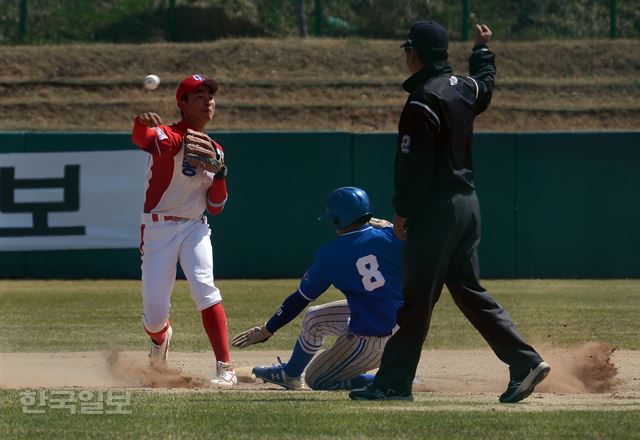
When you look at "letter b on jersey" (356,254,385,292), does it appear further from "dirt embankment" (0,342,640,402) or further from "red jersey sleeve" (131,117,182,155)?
"red jersey sleeve" (131,117,182,155)

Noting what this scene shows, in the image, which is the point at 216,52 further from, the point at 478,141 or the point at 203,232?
the point at 203,232

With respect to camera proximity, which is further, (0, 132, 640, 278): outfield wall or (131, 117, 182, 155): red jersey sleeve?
(0, 132, 640, 278): outfield wall

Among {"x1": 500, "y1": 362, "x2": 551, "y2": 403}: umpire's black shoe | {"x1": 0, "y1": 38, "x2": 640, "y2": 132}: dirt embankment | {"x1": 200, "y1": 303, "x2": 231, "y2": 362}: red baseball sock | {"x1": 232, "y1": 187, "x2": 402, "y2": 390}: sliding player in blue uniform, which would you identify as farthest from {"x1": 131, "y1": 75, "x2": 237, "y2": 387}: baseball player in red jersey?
{"x1": 0, "y1": 38, "x2": 640, "y2": 132}: dirt embankment

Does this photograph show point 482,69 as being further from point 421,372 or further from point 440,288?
point 421,372

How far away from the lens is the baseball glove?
7277 millimetres

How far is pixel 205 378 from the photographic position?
8102mm

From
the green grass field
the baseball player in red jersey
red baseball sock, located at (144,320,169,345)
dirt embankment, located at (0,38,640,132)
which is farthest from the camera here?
dirt embankment, located at (0,38,640,132)

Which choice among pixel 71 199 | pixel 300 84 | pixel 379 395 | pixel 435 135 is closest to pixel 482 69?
pixel 435 135

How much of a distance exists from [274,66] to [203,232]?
1775 cm

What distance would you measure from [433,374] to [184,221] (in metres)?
2.20

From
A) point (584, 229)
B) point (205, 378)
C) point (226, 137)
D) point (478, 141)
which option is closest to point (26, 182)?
point (226, 137)

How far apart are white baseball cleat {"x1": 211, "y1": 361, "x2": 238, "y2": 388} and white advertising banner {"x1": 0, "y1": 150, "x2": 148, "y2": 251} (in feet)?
29.8

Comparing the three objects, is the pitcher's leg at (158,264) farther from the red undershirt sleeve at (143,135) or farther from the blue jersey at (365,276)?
the blue jersey at (365,276)

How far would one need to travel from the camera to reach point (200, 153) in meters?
7.28
